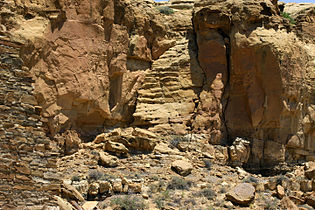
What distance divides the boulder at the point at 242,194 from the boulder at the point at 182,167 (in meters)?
1.76

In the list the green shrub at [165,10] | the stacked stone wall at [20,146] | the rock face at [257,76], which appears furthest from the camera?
the green shrub at [165,10]

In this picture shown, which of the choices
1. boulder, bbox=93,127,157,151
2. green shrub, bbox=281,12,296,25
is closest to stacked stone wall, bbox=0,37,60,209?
boulder, bbox=93,127,157,151

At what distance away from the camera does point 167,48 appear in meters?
17.4

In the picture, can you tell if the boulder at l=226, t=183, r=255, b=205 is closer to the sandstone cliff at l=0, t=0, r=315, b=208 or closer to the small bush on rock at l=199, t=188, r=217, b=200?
the small bush on rock at l=199, t=188, r=217, b=200

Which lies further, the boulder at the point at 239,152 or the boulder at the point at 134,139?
the boulder at the point at 239,152

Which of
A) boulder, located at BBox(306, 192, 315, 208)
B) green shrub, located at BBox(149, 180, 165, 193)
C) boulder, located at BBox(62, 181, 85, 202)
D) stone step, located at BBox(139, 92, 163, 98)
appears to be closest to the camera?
boulder, located at BBox(62, 181, 85, 202)

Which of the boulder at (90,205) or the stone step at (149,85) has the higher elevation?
the stone step at (149,85)

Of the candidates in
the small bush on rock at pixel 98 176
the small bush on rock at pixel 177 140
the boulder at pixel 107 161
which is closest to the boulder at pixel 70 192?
the small bush on rock at pixel 98 176

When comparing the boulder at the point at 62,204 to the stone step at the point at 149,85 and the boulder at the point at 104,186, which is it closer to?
the boulder at the point at 104,186

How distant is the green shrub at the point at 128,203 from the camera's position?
10.2m

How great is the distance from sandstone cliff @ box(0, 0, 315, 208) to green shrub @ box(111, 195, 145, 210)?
3.15m

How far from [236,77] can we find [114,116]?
207 inches

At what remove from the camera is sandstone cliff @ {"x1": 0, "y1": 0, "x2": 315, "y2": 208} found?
13.9 metres

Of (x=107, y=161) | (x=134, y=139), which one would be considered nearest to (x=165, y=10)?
(x=134, y=139)
